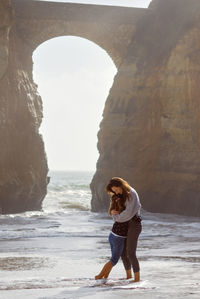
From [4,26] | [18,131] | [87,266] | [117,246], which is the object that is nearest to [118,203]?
[117,246]

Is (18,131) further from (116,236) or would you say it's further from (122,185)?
(122,185)

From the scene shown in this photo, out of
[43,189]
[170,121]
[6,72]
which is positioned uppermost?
[6,72]

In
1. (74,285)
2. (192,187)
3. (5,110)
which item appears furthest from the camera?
(5,110)

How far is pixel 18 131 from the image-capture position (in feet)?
89.6

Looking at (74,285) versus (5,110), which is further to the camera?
(5,110)

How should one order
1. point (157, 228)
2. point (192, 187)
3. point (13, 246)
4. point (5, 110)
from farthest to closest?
point (5, 110), point (192, 187), point (157, 228), point (13, 246)

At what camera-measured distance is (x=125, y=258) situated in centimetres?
723

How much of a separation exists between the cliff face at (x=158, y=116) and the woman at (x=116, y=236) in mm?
16834

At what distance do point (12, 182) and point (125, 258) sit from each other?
64.4 ft

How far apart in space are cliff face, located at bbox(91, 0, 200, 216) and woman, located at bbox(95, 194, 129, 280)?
1683 centimetres

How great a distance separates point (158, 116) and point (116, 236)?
19411mm

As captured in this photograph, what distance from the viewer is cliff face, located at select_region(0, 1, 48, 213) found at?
2600 cm

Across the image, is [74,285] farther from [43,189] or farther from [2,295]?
[43,189]

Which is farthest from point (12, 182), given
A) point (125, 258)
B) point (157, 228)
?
point (125, 258)
